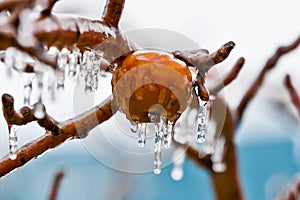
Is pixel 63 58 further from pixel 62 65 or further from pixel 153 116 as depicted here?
pixel 153 116

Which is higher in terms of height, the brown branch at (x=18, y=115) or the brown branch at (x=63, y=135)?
the brown branch at (x=18, y=115)

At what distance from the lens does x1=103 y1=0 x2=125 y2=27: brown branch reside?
→ 0.51m

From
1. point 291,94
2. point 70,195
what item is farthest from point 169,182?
point 291,94

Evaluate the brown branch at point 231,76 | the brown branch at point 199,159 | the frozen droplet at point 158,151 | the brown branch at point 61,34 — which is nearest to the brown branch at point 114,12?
the brown branch at point 61,34

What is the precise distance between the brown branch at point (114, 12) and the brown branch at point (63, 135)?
0.34ft

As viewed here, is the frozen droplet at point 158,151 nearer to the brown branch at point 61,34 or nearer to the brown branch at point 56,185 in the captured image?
the brown branch at point 61,34

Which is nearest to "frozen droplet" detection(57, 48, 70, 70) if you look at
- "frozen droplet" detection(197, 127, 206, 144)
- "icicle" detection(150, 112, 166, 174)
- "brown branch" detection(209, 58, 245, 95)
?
"icicle" detection(150, 112, 166, 174)

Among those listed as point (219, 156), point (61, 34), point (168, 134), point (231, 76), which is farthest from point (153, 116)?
point (219, 156)

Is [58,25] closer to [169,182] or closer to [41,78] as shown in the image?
[41,78]

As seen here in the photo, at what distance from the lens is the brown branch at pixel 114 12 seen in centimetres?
51

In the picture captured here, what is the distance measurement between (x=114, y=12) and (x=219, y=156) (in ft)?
1.65

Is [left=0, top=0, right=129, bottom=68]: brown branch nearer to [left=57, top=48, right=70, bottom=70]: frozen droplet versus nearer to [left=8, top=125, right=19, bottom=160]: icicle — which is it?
[left=57, top=48, right=70, bottom=70]: frozen droplet

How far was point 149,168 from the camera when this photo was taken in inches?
34.9

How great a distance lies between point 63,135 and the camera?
1.97ft
